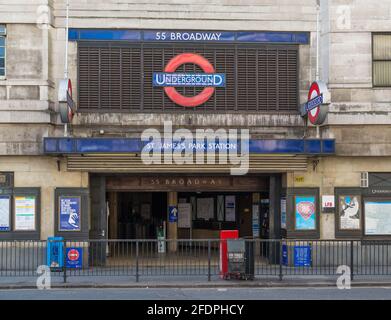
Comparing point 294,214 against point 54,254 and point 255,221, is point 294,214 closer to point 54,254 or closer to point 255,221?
point 255,221

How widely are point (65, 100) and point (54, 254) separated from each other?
4404 mm

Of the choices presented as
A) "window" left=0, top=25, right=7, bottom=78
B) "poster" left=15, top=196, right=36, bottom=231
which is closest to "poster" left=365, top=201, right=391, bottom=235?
"poster" left=15, top=196, right=36, bottom=231

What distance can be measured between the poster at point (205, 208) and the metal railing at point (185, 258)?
5.59 m

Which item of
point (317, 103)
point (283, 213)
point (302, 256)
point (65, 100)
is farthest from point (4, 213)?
point (317, 103)

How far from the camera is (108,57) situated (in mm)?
21312

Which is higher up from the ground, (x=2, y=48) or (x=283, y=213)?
(x=2, y=48)

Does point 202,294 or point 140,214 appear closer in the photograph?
point 202,294

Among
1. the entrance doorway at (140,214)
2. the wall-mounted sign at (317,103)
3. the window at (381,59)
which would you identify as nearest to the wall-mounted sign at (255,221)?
the entrance doorway at (140,214)

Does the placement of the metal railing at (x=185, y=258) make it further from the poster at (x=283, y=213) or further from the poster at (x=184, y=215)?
the poster at (x=184, y=215)

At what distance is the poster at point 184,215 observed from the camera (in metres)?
26.3

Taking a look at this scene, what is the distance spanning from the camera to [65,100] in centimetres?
1938

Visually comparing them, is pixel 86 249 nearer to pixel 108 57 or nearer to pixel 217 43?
pixel 108 57

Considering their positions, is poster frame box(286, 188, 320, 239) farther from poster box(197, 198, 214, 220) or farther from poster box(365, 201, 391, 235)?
poster box(197, 198, 214, 220)

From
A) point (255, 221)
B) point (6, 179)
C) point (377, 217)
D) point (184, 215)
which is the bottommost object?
point (255, 221)
